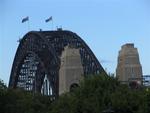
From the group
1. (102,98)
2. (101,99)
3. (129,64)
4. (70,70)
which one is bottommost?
(101,99)

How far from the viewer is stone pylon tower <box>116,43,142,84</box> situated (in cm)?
15912

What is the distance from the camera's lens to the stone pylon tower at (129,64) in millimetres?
159125

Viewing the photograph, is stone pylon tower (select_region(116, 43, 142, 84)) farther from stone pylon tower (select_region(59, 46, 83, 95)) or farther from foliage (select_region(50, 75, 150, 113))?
foliage (select_region(50, 75, 150, 113))

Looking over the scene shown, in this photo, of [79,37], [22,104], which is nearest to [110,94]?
[22,104]

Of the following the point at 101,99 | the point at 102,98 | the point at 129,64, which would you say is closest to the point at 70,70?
the point at 129,64

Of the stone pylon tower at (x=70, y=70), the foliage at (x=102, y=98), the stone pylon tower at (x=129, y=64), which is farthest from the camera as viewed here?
the stone pylon tower at (x=70, y=70)

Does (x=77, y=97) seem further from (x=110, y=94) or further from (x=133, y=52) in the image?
(x=133, y=52)

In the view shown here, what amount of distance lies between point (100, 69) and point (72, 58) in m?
23.2

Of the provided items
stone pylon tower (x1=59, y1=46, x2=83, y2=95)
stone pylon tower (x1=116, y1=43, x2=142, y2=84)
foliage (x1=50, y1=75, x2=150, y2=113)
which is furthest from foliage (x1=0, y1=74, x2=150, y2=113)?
stone pylon tower (x1=116, y1=43, x2=142, y2=84)

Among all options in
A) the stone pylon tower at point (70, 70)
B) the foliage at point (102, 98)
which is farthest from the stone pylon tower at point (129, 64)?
the foliage at point (102, 98)

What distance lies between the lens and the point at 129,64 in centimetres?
16025

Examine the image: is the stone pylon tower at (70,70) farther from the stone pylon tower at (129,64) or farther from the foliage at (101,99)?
the foliage at (101,99)

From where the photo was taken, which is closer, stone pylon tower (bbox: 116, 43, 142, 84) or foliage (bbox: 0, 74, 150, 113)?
foliage (bbox: 0, 74, 150, 113)

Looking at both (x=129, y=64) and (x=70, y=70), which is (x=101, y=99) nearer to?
(x=129, y=64)
